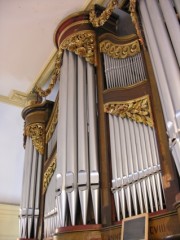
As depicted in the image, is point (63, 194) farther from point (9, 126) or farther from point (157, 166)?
point (9, 126)

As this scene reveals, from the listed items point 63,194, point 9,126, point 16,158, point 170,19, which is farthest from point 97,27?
point 16,158

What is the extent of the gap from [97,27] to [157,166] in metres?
2.00

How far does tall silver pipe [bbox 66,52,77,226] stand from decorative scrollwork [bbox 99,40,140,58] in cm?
40

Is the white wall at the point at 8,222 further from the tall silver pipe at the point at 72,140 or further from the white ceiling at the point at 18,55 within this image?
the tall silver pipe at the point at 72,140

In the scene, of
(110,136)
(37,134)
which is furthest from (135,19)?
(37,134)

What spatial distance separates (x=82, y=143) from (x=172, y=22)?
125 cm

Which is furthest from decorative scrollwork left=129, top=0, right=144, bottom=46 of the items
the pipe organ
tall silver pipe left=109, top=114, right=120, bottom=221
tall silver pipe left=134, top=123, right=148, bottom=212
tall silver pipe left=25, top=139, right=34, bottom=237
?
tall silver pipe left=25, top=139, right=34, bottom=237

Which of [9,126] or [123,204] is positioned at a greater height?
[9,126]

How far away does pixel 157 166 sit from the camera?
198 cm

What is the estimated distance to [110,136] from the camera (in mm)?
2473

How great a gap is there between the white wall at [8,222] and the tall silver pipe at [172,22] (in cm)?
475

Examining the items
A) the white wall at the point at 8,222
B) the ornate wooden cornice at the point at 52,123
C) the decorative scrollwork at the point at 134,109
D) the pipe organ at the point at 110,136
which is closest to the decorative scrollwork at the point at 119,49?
the pipe organ at the point at 110,136

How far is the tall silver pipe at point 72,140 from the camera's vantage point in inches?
90.4

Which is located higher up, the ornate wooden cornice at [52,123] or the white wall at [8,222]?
the ornate wooden cornice at [52,123]
